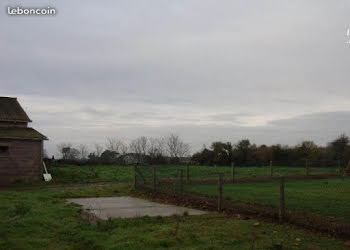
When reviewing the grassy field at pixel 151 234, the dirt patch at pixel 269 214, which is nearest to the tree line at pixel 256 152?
the dirt patch at pixel 269 214

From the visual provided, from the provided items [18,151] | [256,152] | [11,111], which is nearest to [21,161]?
[18,151]

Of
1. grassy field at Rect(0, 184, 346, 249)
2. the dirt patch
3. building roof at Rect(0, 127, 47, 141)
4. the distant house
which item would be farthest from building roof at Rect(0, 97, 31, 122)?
grassy field at Rect(0, 184, 346, 249)

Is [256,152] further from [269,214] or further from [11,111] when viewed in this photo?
[269,214]

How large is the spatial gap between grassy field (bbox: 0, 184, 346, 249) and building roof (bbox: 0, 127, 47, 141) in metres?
19.5

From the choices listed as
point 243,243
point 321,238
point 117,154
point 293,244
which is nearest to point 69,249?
point 243,243

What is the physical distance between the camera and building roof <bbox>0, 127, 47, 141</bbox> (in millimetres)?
30984

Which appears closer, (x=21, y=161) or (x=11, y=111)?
(x=21, y=161)

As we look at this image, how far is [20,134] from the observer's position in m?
31.7

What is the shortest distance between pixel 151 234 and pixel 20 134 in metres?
24.4

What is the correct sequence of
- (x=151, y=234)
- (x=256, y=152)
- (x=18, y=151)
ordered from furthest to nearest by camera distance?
(x=256, y=152) < (x=18, y=151) < (x=151, y=234)

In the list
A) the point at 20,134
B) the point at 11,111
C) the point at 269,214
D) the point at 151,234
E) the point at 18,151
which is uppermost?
the point at 11,111

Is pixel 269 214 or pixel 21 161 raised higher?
pixel 21 161

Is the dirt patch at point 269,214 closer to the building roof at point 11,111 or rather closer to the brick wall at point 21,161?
the brick wall at point 21,161

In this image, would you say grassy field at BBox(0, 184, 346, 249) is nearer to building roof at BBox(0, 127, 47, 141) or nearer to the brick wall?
the brick wall
